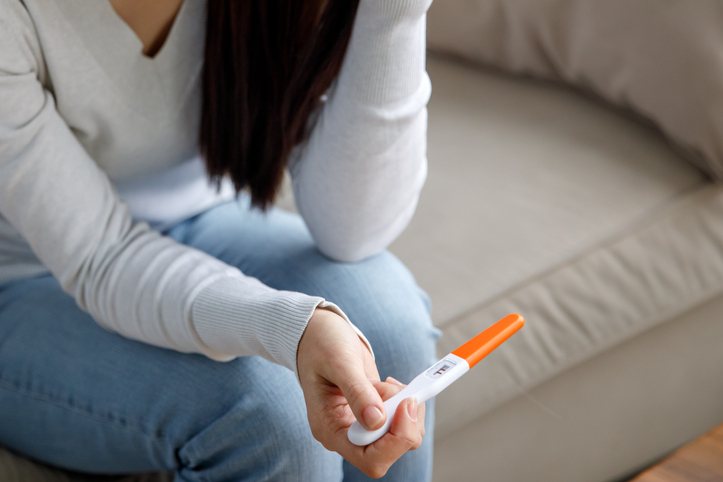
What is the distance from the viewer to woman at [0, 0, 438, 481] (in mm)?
506

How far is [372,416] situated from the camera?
1.15 ft

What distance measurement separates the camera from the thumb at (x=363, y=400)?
0.35 meters

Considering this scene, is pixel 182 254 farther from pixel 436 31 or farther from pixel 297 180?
pixel 436 31

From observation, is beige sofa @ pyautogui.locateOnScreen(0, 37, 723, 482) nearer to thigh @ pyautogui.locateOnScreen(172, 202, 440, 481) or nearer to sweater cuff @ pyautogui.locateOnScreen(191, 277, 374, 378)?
thigh @ pyautogui.locateOnScreen(172, 202, 440, 481)

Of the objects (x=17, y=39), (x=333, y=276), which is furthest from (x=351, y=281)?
(x=17, y=39)

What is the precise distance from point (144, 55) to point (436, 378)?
15.8 inches

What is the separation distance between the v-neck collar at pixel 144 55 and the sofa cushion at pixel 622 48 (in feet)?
1.56

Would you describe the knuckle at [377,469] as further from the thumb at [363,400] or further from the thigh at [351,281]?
the thigh at [351,281]

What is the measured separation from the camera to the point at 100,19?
1.78 ft

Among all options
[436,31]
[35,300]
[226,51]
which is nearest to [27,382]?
[35,300]

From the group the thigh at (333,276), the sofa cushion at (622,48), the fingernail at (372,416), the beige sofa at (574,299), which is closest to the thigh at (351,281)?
the thigh at (333,276)

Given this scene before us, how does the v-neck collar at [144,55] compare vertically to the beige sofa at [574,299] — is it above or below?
above

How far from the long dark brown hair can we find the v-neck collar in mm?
15

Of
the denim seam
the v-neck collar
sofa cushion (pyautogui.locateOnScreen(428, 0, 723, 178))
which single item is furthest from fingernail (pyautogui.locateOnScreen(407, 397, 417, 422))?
sofa cushion (pyautogui.locateOnScreen(428, 0, 723, 178))
